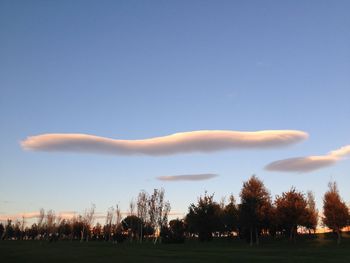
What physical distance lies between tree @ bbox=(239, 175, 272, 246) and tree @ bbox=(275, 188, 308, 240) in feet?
8.60

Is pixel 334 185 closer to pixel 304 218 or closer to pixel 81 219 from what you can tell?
pixel 304 218

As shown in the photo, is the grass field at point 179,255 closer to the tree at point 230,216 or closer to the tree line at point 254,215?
the tree line at point 254,215

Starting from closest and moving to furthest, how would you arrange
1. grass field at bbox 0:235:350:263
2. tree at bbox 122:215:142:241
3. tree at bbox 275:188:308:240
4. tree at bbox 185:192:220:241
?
grass field at bbox 0:235:350:263 → tree at bbox 275:188:308:240 → tree at bbox 185:192:220:241 → tree at bbox 122:215:142:241

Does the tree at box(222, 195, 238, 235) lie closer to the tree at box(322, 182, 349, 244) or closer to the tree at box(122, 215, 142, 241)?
the tree at box(322, 182, 349, 244)

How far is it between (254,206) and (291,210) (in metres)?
6.33

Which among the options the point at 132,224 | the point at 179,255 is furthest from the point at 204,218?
the point at 132,224

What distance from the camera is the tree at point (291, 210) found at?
232 ft

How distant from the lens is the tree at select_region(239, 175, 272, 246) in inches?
2837

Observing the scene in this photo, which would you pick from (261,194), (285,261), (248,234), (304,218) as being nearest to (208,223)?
(248,234)

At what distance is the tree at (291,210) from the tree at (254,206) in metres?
2.62

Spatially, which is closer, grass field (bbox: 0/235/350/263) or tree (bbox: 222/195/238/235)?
grass field (bbox: 0/235/350/263)

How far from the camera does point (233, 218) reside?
94.7 meters

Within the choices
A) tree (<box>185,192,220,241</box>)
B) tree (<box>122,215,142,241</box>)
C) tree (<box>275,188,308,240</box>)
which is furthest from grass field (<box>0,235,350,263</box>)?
tree (<box>122,215,142,241</box>)

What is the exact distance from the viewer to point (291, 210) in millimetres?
70750
